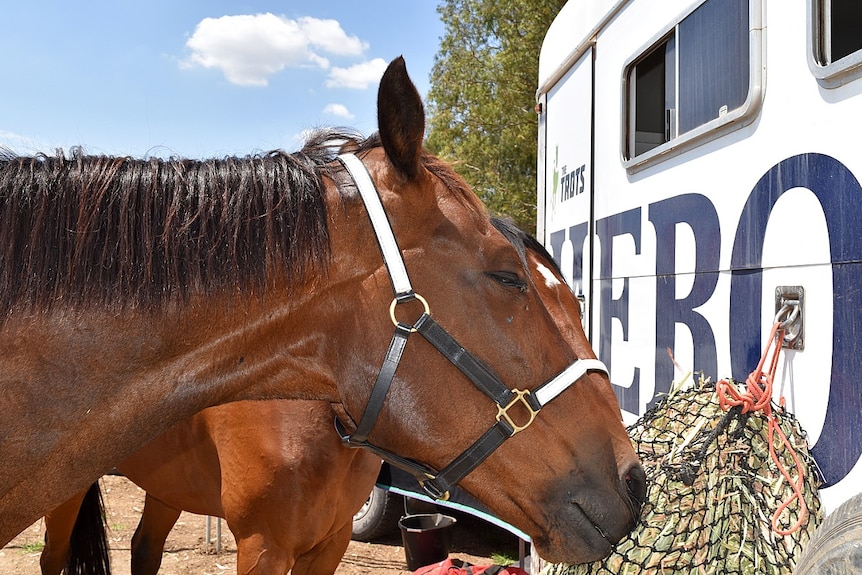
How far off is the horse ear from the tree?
395 inches

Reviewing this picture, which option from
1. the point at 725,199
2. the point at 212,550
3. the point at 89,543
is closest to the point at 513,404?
the point at 725,199

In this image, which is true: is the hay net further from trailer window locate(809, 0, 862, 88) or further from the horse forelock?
the horse forelock

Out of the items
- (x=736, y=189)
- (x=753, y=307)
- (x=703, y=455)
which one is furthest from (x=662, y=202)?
(x=703, y=455)

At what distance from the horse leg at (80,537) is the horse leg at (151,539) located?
6.4 inches

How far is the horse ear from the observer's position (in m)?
1.29

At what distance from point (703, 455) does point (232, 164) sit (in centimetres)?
151

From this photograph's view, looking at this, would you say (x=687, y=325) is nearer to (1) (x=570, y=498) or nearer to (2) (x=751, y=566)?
(2) (x=751, y=566)

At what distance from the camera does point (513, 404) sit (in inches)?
52.2

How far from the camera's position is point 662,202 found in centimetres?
256

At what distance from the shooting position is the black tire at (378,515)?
→ 475 centimetres

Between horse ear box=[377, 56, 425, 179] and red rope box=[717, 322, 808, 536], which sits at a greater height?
horse ear box=[377, 56, 425, 179]

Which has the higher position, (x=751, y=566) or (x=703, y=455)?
(x=703, y=455)

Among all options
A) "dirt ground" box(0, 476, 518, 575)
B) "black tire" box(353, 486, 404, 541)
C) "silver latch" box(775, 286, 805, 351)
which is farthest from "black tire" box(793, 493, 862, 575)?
"black tire" box(353, 486, 404, 541)

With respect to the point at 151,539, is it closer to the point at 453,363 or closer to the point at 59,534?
the point at 59,534
